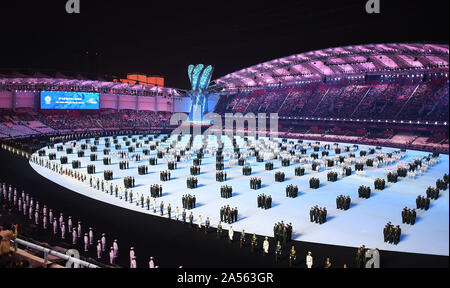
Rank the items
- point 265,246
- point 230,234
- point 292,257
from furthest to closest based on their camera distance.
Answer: point 230,234
point 265,246
point 292,257

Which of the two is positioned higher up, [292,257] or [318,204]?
[292,257]

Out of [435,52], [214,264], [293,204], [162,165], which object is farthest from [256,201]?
[435,52]

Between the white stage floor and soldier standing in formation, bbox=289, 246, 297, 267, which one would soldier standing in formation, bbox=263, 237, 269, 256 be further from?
the white stage floor

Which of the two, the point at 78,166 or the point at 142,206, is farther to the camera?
the point at 78,166

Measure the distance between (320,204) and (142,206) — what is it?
10.3m

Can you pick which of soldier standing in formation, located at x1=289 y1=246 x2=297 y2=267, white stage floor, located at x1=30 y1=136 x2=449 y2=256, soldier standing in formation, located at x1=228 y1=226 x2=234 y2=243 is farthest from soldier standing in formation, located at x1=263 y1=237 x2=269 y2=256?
white stage floor, located at x1=30 y1=136 x2=449 y2=256

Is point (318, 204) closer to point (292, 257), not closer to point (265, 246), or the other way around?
point (265, 246)

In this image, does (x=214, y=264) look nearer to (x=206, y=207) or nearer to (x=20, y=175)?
(x=206, y=207)

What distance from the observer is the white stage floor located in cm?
1516

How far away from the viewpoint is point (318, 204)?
67.3 feet

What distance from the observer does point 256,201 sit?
68.8ft

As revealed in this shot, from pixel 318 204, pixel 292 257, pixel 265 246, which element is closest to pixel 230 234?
pixel 265 246

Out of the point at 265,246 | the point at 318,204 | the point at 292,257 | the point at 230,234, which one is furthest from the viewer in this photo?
the point at 318,204

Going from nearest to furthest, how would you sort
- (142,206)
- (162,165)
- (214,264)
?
(214,264)
(142,206)
(162,165)
